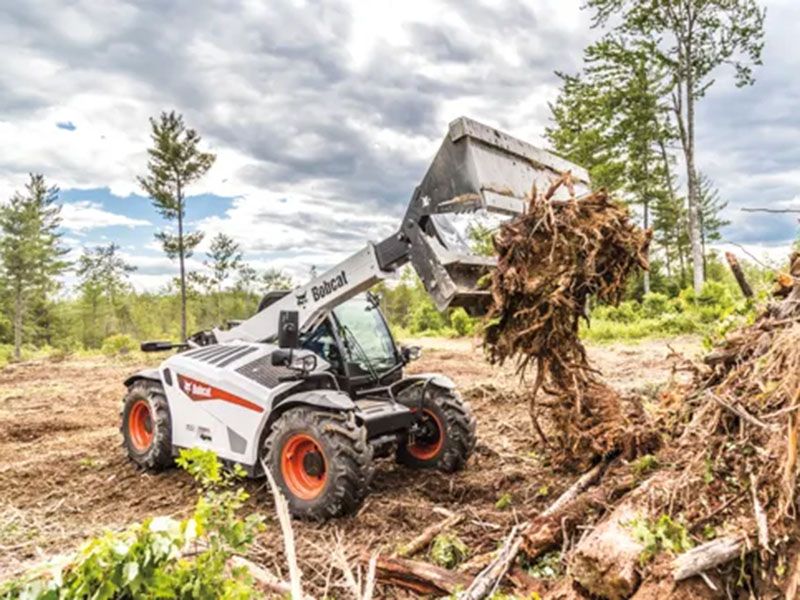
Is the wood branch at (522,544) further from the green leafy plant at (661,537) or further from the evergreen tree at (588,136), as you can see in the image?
the evergreen tree at (588,136)

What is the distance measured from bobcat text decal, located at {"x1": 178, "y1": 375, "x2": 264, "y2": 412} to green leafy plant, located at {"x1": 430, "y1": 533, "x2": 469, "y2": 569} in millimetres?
2024

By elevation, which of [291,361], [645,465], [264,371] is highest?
[291,361]

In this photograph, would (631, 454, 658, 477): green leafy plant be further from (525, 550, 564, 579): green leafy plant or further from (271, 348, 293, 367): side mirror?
(271, 348, 293, 367): side mirror

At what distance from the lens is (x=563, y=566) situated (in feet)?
11.3

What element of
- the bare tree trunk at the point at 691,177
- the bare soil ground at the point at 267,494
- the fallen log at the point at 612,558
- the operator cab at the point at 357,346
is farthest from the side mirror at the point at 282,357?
the bare tree trunk at the point at 691,177

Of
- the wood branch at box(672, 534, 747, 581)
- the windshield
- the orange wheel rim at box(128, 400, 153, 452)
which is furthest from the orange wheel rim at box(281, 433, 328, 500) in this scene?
the wood branch at box(672, 534, 747, 581)

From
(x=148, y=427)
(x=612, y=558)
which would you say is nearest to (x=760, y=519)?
(x=612, y=558)

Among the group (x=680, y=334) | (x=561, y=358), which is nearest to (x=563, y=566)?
(x=561, y=358)

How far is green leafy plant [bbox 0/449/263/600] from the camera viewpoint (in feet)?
7.09

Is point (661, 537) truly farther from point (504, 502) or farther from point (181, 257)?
point (181, 257)

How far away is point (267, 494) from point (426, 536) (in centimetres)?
201

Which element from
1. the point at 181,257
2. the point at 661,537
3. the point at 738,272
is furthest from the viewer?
the point at 181,257

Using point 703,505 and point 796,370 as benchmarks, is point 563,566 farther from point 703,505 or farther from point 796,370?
point 796,370

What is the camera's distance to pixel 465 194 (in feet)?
14.4
